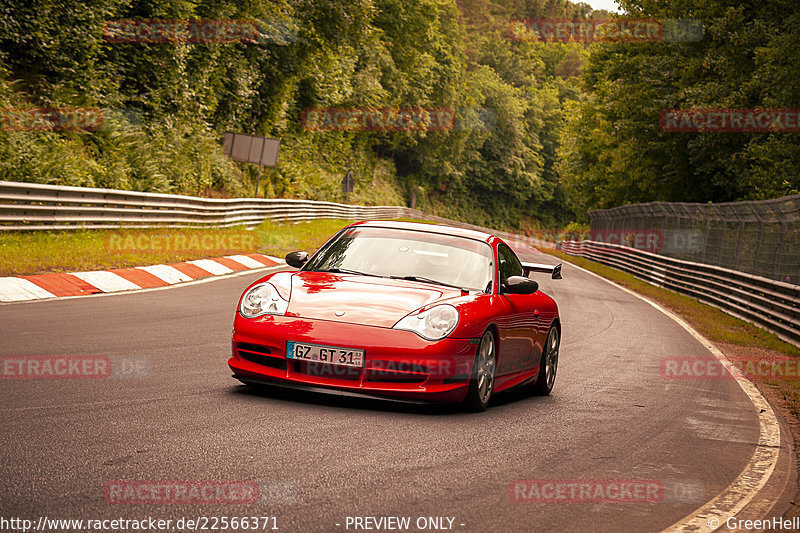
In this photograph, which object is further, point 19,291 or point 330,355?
point 19,291

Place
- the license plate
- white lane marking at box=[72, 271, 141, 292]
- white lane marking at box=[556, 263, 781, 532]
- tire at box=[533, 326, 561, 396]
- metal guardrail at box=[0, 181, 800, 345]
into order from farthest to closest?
metal guardrail at box=[0, 181, 800, 345] → white lane marking at box=[72, 271, 141, 292] → tire at box=[533, 326, 561, 396] → the license plate → white lane marking at box=[556, 263, 781, 532]

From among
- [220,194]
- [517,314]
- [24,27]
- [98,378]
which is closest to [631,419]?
[517,314]

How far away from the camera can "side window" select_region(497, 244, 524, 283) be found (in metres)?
7.65

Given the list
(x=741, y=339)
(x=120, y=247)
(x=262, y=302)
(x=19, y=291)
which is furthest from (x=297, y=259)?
(x=120, y=247)

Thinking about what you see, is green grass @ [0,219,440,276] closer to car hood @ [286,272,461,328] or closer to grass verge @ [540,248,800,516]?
car hood @ [286,272,461,328]

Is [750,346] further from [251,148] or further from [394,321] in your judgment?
[251,148]

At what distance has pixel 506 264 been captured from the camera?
Result: 7.89 metres

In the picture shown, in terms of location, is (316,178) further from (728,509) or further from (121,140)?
(728,509)

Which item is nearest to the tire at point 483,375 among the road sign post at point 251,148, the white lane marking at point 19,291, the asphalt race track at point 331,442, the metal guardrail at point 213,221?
the asphalt race track at point 331,442

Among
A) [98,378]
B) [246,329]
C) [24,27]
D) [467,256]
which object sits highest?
[24,27]

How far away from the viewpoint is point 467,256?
7.44 meters

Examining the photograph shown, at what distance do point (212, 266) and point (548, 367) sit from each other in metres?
11.1

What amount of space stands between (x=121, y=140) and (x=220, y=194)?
7.59 metres

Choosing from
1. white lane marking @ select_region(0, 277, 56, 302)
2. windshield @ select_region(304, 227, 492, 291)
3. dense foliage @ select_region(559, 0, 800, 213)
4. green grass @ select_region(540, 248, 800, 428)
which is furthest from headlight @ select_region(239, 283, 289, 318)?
dense foliage @ select_region(559, 0, 800, 213)
